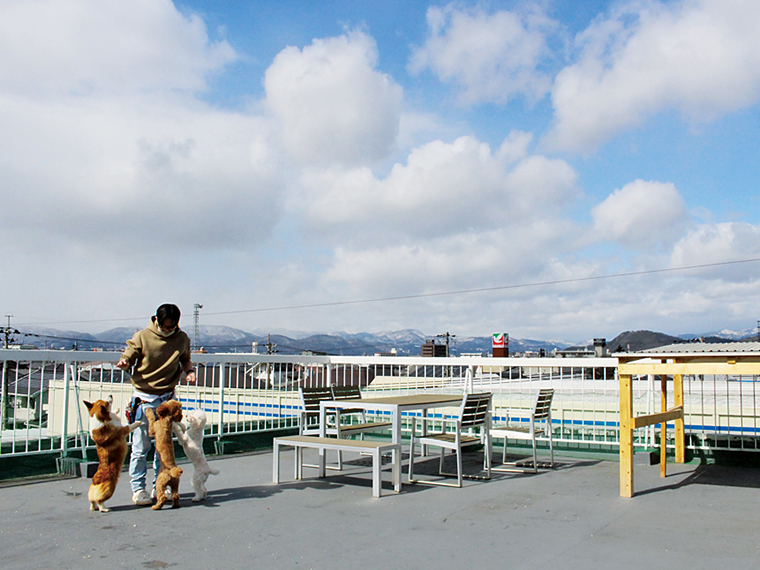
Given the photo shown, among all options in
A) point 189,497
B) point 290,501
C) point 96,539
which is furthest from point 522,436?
point 96,539

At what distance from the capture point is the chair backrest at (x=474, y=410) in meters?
6.58

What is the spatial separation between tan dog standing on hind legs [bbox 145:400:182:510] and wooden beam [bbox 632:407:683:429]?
396 centimetres

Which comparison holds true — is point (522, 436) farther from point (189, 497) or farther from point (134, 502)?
point (134, 502)

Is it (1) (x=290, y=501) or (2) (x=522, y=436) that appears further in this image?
(2) (x=522, y=436)

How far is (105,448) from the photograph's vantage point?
5156mm

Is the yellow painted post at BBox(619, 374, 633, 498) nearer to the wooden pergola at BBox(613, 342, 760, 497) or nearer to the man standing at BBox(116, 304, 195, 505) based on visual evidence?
the wooden pergola at BBox(613, 342, 760, 497)

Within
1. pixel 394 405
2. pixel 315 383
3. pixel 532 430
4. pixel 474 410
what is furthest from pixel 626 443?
pixel 315 383

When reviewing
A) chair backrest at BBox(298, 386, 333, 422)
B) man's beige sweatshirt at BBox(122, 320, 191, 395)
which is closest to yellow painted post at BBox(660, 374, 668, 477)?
chair backrest at BBox(298, 386, 333, 422)

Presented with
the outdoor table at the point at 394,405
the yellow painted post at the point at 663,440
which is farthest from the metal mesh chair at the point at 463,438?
the yellow painted post at the point at 663,440

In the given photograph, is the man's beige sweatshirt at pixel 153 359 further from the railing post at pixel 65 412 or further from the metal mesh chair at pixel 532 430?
the metal mesh chair at pixel 532 430

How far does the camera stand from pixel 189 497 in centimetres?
587

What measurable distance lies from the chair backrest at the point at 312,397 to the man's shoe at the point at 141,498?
2.66 meters

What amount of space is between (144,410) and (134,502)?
752 mm

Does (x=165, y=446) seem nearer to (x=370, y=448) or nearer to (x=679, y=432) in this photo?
(x=370, y=448)
